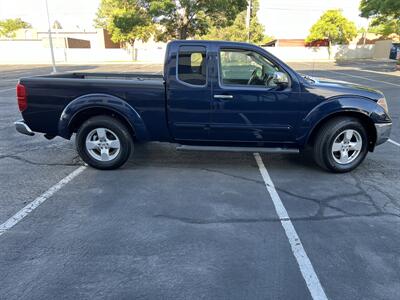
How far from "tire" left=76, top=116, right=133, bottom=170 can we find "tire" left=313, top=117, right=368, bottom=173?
2.83 metres

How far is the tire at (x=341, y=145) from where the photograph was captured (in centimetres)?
498

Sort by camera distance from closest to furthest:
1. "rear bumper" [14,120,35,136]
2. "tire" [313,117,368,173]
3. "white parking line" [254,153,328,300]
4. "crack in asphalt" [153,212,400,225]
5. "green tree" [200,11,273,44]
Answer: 1. "white parking line" [254,153,328,300]
2. "crack in asphalt" [153,212,400,225]
3. "tire" [313,117,368,173]
4. "rear bumper" [14,120,35,136]
5. "green tree" [200,11,273,44]

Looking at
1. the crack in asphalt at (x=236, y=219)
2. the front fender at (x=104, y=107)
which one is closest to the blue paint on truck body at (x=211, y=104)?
the front fender at (x=104, y=107)

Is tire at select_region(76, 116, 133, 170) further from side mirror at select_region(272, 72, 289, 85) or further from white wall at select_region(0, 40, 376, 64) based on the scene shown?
white wall at select_region(0, 40, 376, 64)

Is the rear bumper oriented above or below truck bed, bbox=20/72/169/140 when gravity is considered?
below

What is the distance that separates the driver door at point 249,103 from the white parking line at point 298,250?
0.79 m

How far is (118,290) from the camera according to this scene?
268cm

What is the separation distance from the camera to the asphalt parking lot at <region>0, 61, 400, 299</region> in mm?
2760

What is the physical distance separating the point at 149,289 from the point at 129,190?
2000 millimetres

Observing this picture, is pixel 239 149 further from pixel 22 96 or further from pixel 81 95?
pixel 22 96

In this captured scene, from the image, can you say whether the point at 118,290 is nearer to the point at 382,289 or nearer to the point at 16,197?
the point at 382,289

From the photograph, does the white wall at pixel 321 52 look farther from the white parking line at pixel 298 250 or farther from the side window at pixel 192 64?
the white parking line at pixel 298 250

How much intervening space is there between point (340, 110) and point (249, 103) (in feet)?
4.27

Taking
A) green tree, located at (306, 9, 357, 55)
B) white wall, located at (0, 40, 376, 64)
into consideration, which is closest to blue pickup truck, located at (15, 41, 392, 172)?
white wall, located at (0, 40, 376, 64)
